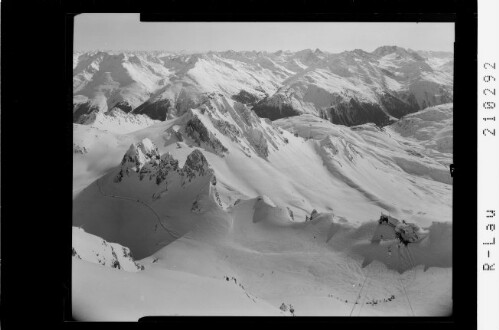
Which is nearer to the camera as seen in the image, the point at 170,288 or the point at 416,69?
the point at 170,288

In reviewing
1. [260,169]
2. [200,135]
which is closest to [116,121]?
[200,135]

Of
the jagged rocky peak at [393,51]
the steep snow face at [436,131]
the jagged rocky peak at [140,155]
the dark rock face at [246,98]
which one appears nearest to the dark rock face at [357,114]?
the steep snow face at [436,131]

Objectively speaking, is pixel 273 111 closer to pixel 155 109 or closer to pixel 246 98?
pixel 246 98

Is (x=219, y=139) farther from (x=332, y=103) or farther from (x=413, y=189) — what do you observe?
(x=413, y=189)

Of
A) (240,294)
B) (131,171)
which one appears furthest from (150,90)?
(240,294)

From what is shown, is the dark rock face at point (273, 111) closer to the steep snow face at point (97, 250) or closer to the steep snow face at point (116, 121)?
the steep snow face at point (116, 121)

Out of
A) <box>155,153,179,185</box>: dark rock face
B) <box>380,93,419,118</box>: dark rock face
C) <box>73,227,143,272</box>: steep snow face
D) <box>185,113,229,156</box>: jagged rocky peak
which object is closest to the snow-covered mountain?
<box>380,93,419,118</box>: dark rock face

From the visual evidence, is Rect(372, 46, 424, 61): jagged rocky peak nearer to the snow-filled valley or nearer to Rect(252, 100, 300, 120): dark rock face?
the snow-filled valley

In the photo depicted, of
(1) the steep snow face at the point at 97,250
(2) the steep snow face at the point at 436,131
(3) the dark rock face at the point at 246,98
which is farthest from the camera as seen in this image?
(3) the dark rock face at the point at 246,98
